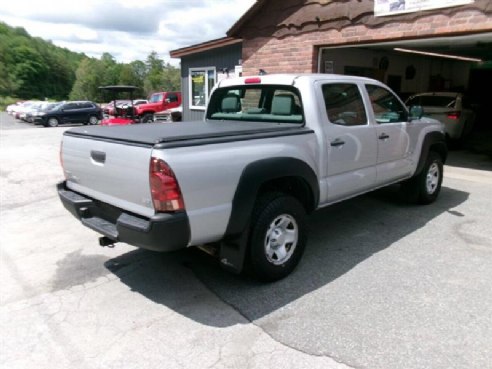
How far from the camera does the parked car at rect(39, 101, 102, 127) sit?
25250 mm

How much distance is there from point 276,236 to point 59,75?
11962cm

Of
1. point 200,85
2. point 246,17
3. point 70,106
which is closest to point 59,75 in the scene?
point 70,106

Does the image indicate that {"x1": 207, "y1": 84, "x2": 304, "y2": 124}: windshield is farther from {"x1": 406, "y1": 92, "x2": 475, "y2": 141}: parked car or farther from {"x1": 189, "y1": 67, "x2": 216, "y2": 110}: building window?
{"x1": 189, "y1": 67, "x2": 216, "y2": 110}: building window

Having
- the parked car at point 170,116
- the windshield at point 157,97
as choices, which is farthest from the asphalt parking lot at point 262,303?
the windshield at point 157,97

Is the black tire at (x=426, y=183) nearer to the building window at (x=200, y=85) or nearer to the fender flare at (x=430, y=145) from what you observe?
the fender flare at (x=430, y=145)

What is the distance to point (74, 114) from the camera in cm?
2594

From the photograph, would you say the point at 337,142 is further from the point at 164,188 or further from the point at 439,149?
the point at 439,149

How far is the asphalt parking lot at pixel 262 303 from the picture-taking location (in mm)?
2787

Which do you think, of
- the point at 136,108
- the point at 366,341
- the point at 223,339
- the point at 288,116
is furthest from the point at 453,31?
the point at 136,108

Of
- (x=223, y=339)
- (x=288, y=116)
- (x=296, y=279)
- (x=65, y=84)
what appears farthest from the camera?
(x=65, y=84)

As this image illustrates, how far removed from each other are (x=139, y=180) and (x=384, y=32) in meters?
6.90

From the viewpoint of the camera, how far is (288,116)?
4.20 m

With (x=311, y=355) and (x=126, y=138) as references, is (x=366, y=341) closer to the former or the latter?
(x=311, y=355)

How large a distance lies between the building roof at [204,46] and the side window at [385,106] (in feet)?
28.1
